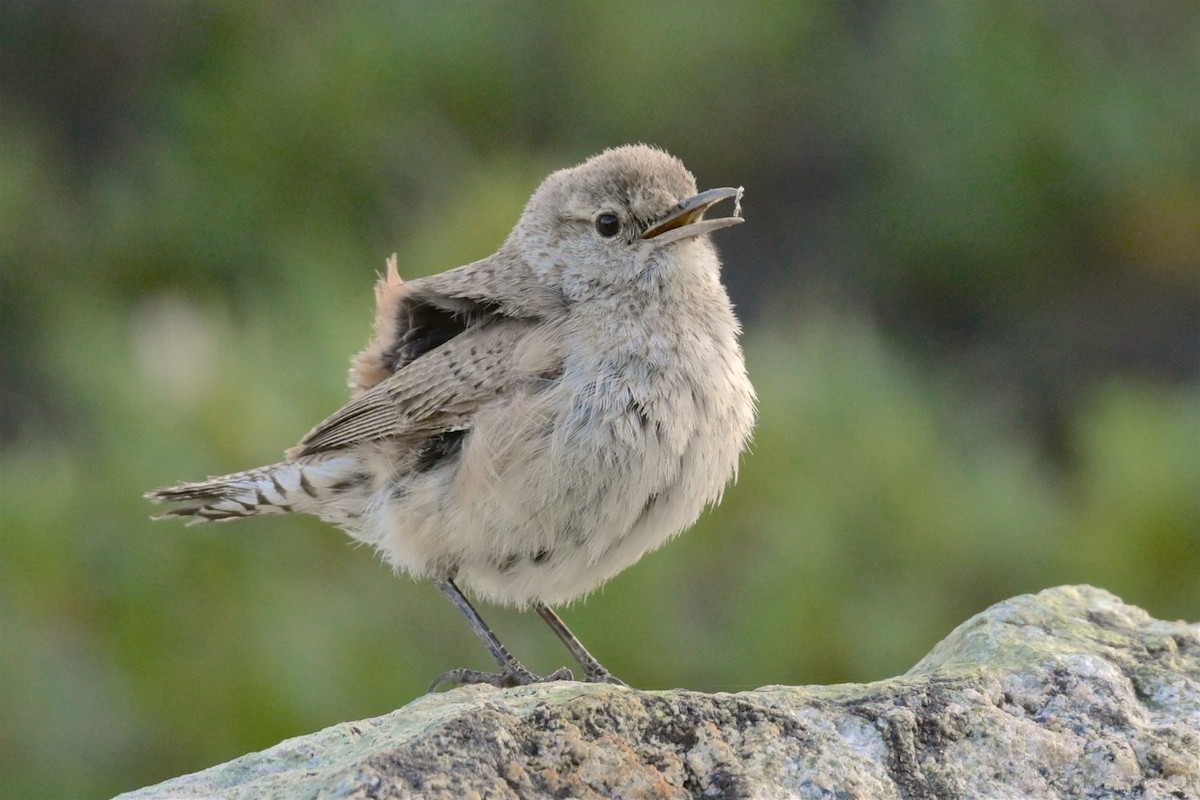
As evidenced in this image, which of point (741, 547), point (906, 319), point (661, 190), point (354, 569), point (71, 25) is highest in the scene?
point (71, 25)

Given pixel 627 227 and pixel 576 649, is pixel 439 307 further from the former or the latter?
pixel 576 649

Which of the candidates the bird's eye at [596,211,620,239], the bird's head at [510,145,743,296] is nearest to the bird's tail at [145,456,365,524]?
the bird's head at [510,145,743,296]

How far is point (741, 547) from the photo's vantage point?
5680mm

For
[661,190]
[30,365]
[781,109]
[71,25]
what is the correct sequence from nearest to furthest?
[661,190], [30,365], [781,109], [71,25]

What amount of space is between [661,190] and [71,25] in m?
7.40

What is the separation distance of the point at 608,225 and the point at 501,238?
6.12 ft

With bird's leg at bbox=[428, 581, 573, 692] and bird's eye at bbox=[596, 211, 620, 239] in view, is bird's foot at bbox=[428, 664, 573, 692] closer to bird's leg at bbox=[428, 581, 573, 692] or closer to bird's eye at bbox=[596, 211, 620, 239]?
bird's leg at bbox=[428, 581, 573, 692]

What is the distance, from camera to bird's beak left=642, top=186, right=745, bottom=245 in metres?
4.66

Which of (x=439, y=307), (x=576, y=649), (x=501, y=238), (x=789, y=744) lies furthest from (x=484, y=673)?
(x=501, y=238)

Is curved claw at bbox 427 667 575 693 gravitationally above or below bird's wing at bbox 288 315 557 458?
below

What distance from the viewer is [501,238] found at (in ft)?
21.8

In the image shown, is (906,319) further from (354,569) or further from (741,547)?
(354,569)

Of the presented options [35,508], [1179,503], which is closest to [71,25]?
[35,508]

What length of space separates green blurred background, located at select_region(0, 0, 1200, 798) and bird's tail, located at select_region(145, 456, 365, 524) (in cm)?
58
